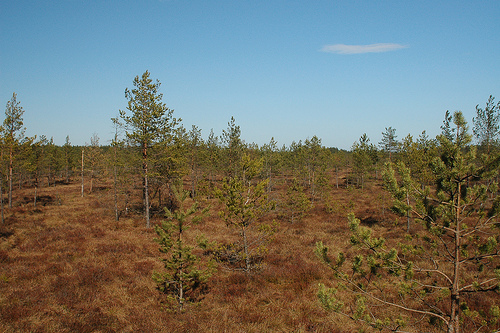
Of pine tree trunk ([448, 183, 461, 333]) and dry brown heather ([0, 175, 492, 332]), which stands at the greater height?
pine tree trunk ([448, 183, 461, 333])

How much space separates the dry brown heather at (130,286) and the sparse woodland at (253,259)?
0.07 metres

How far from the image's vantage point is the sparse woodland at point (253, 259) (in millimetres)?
4215

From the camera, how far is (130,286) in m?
11.0

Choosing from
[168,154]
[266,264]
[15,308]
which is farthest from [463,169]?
[168,154]

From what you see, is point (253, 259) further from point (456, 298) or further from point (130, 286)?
point (456, 298)

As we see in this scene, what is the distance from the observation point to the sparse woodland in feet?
13.8

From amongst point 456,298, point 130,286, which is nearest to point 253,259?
point 130,286

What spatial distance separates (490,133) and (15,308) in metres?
38.5

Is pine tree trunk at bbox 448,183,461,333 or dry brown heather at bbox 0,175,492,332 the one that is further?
dry brown heather at bbox 0,175,492,332

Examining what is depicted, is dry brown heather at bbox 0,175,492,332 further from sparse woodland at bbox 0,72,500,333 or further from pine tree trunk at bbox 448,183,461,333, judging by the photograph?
pine tree trunk at bbox 448,183,461,333

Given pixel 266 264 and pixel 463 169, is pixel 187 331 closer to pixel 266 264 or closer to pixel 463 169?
pixel 266 264

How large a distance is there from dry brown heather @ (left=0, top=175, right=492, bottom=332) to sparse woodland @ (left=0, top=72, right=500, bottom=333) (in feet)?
0.22

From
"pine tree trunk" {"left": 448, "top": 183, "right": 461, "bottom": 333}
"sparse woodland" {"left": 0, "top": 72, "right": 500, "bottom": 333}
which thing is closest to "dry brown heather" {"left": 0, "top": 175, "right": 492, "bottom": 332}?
"sparse woodland" {"left": 0, "top": 72, "right": 500, "bottom": 333}

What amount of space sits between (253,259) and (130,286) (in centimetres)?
634
